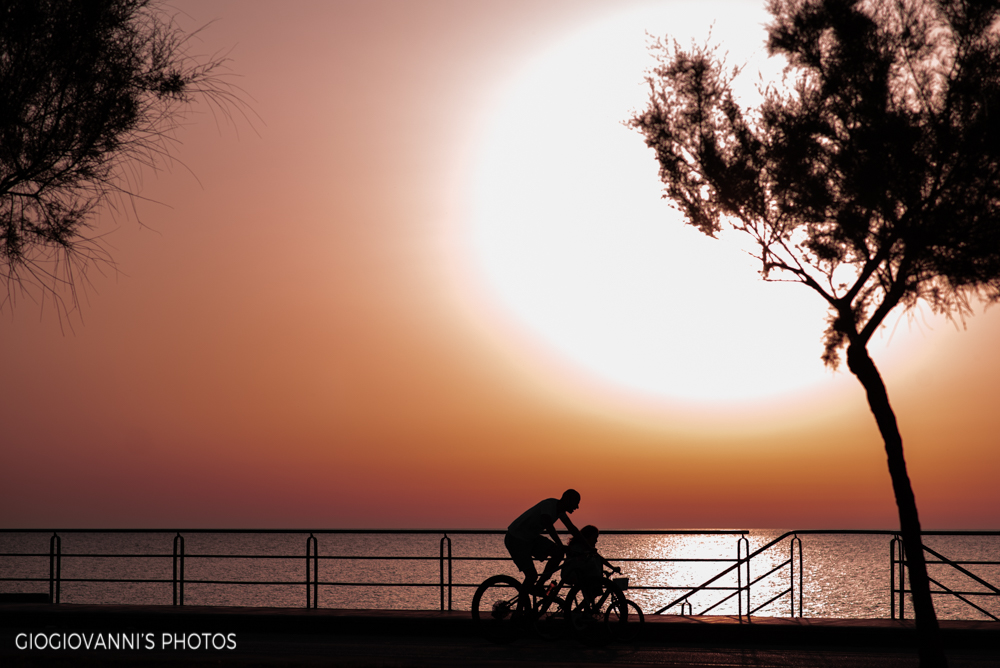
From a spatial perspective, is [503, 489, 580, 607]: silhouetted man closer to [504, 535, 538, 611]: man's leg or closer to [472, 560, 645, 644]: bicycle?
[504, 535, 538, 611]: man's leg

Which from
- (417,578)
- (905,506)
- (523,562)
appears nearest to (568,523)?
(523,562)

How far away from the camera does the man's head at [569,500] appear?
11211 millimetres

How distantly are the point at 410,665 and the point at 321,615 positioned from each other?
384cm

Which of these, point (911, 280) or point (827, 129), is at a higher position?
point (827, 129)

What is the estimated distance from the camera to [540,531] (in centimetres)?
1138

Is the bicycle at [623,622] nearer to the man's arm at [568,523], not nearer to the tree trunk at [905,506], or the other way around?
the man's arm at [568,523]

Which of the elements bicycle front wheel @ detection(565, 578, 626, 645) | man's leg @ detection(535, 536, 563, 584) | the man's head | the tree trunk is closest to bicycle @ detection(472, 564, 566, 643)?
bicycle front wheel @ detection(565, 578, 626, 645)

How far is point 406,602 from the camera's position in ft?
164

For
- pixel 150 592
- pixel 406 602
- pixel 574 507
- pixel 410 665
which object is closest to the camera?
pixel 410 665

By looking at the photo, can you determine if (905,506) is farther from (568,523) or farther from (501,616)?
(501,616)

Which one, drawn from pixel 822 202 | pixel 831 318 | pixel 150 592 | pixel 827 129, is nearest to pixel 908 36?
pixel 827 129

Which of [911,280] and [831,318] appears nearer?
[911,280]

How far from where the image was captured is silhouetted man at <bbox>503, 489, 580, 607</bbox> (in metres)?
11.3

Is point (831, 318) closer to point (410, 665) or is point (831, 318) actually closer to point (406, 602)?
point (410, 665)
